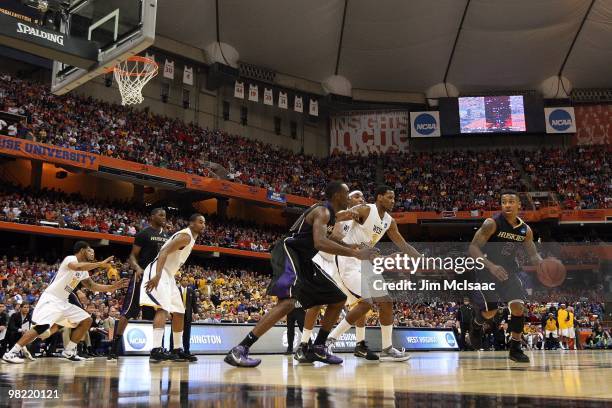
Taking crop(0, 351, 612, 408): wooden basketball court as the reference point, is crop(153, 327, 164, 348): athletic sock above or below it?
above

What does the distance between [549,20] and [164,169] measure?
74.1 feet

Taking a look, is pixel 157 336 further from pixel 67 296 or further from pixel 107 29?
pixel 107 29

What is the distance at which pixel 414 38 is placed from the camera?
1374 inches

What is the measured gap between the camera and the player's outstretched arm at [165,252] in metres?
7.16

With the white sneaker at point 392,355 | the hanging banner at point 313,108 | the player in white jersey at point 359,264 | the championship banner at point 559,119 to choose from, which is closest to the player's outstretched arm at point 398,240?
the player in white jersey at point 359,264

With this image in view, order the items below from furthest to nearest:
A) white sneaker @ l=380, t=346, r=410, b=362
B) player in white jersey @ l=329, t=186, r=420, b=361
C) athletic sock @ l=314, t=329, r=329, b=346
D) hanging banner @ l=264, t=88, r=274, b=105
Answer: hanging banner @ l=264, t=88, r=274, b=105, white sneaker @ l=380, t=346, r=410, b=362, player in white jersey @ l=329, t=186, r=420, b=361, athletic sock @ l=314, t=329, r=329, b=346

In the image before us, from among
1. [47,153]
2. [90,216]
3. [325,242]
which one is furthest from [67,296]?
[47,153]

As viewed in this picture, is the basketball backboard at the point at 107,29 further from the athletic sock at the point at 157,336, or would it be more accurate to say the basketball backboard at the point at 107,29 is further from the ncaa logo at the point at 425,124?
the ncaa logo at the point at 425,124

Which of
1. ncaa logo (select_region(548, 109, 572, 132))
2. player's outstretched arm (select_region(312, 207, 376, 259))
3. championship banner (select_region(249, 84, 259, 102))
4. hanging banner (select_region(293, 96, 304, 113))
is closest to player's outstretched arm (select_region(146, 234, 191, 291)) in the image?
player's outstretched arm (select_region(312, 207, 376, 259))

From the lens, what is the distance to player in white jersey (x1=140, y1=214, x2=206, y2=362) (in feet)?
24.8

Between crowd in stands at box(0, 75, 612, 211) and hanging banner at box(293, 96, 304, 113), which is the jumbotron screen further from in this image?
hanging banner at box(293, 96, 304, 113)

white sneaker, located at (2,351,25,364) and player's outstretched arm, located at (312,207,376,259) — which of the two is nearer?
player's outstretched arm, located at (312,207,376,259)

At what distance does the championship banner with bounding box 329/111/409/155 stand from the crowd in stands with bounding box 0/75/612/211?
3.65 feet

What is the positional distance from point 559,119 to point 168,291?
36.7 m
